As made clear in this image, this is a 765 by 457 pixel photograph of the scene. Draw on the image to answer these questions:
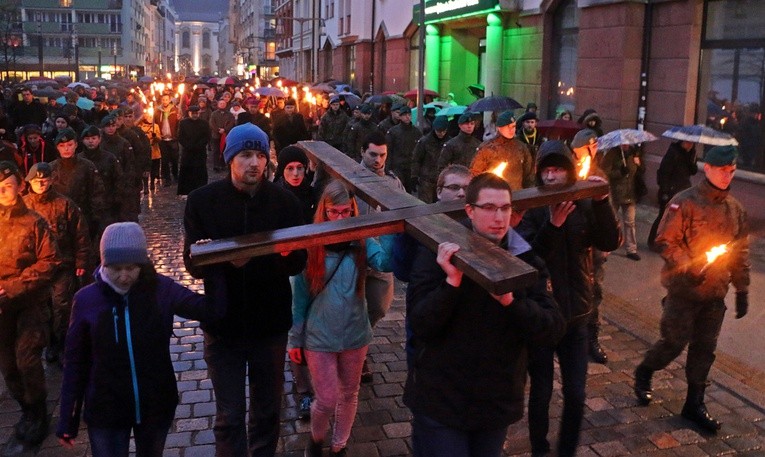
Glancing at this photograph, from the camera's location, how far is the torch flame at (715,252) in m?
5.14

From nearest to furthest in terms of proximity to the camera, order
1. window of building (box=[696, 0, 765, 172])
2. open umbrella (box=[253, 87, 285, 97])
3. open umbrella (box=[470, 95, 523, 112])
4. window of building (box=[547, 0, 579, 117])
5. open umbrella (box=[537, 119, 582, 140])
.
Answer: open umbrella (box=[537, 119, 582, 140])
window of building (box=[696, 0, 765, 172])
open umbrella (box=[470, 95, 523, 112])
window of building (box=[547, 0, 579, 117])
open umbrella (box=[253, 87, 285, 97])

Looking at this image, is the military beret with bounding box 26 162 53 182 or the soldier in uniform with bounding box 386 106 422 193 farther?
the soldier in uniform with bounding box 386 106 422 193

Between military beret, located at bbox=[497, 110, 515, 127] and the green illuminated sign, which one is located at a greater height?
the green illuminated sign

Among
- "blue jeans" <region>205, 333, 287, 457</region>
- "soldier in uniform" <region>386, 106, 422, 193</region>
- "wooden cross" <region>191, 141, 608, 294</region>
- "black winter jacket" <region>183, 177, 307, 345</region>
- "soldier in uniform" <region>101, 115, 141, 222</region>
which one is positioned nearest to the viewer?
"wooden cross" <region>191, 141, 608, 294</region>

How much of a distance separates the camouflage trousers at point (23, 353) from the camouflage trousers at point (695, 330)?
13.6 feet

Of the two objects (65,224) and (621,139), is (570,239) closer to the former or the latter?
(65,224)

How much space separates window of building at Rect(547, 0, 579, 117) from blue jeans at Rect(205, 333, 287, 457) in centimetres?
1388

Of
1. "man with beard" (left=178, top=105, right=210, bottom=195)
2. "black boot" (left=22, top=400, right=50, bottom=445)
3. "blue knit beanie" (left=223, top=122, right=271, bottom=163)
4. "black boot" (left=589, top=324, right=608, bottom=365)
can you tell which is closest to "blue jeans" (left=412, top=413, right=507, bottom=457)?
"blue knit beanie" (left=223, top=122, right=271, bottom=163)

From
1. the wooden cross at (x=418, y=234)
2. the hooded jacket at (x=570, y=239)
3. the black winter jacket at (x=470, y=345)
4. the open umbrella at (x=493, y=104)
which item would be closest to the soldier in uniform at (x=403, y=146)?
the open umbrella at (x=493, y=104)

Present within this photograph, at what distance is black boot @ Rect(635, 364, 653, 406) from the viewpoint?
564 cm

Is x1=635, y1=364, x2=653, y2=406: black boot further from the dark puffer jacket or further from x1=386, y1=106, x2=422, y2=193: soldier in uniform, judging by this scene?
x1=386, y1=106, x2=422, y2=193: soldier in uniform

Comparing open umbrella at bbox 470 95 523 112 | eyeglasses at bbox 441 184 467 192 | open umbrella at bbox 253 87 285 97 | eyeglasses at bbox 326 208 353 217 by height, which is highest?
open umbrella at bbox 253 87 285 97

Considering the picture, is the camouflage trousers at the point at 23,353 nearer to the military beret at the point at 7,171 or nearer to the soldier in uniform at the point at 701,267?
the military beret at the point at 7,171

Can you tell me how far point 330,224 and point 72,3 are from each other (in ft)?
353
